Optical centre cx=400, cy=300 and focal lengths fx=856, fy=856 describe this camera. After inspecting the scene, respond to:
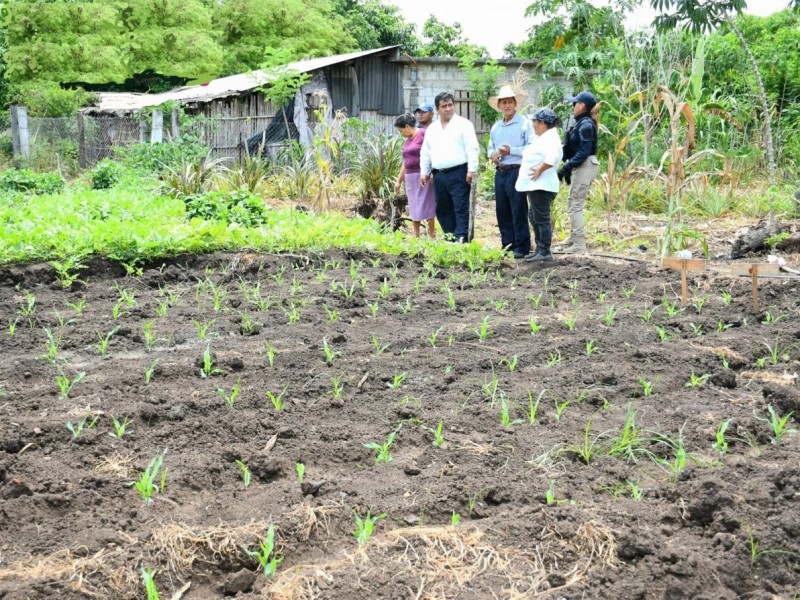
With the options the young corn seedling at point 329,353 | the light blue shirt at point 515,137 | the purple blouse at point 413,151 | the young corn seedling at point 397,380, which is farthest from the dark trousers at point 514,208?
the young corn seedling at point 397,380

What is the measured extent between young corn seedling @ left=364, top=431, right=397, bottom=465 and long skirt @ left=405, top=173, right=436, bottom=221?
5652 millimetres

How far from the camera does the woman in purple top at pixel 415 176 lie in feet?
27.9

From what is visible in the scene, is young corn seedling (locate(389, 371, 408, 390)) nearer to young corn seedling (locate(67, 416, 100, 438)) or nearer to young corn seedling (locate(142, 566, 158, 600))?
young corn seedling (locate(67, 416, 100, 438))

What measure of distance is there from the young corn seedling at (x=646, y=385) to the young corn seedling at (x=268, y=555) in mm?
1912

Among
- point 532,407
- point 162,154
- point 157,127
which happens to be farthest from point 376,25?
point 532,407

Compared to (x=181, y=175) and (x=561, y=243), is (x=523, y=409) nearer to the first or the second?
(x=561, y=243)

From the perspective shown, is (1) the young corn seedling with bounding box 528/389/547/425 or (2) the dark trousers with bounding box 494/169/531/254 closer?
(1) the young corn seedling with bounding box 528/389/547/425

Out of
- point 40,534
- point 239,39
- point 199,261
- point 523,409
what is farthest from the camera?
point 239,39

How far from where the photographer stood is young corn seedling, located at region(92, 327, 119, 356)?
14.2ft

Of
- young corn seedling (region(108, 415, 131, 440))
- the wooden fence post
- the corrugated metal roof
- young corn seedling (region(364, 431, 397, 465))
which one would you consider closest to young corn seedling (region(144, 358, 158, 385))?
young corn seedling (region(108, 415, 131, 440))

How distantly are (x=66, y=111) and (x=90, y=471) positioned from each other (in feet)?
66.3

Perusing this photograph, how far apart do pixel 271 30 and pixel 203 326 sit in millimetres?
30760

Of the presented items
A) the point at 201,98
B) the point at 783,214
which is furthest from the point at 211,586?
the point at 201,98

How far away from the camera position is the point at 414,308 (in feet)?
17.6
